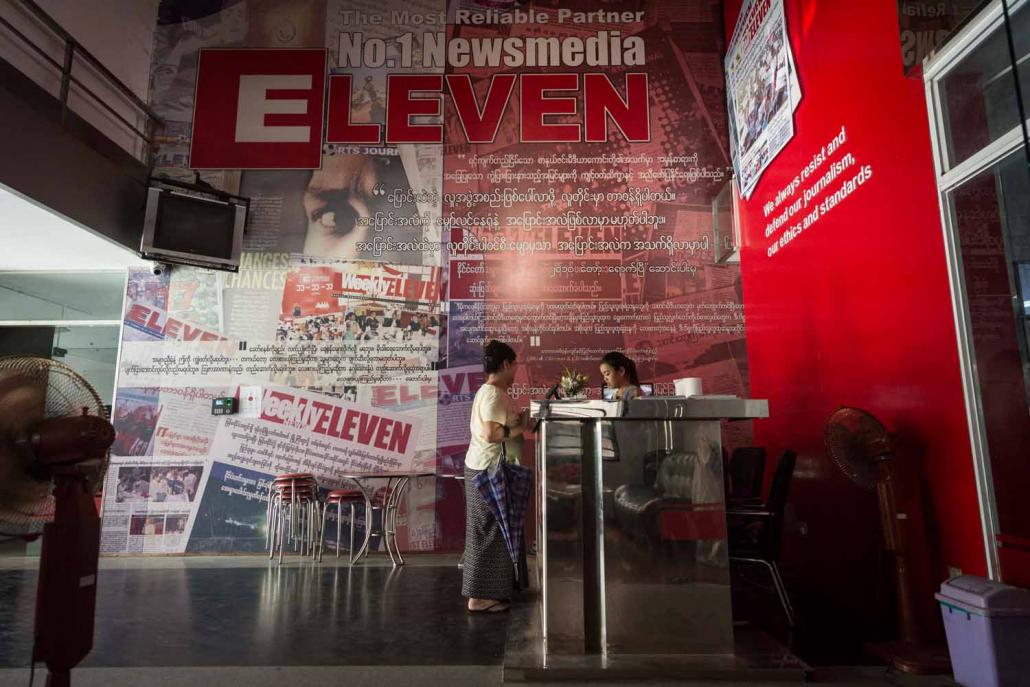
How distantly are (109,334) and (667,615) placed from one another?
6.50m

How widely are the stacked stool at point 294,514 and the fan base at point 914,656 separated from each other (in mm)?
4301

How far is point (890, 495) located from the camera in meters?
3.03

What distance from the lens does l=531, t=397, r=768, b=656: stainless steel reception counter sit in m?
2.66

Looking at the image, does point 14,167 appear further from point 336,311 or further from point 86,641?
point 86,641

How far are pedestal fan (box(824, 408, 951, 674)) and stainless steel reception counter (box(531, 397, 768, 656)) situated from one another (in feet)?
2.25

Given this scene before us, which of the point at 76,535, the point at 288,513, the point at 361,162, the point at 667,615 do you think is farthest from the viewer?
the point at 361,162

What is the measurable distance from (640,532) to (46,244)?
6.02 m

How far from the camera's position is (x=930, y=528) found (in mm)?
3150

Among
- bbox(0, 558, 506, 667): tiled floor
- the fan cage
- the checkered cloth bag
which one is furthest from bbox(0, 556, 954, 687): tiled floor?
the fan cage

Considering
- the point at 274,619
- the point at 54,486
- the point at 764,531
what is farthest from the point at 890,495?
the point at 54,486

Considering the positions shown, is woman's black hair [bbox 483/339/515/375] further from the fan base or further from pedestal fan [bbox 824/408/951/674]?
the fan base

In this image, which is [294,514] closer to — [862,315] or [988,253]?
[862,315]

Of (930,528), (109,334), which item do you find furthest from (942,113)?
Result: (109,334)

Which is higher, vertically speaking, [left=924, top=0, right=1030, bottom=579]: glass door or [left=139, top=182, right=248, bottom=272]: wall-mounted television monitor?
[left=139, top=182, right=248, bottom=272]: wall-mounted television monitor
